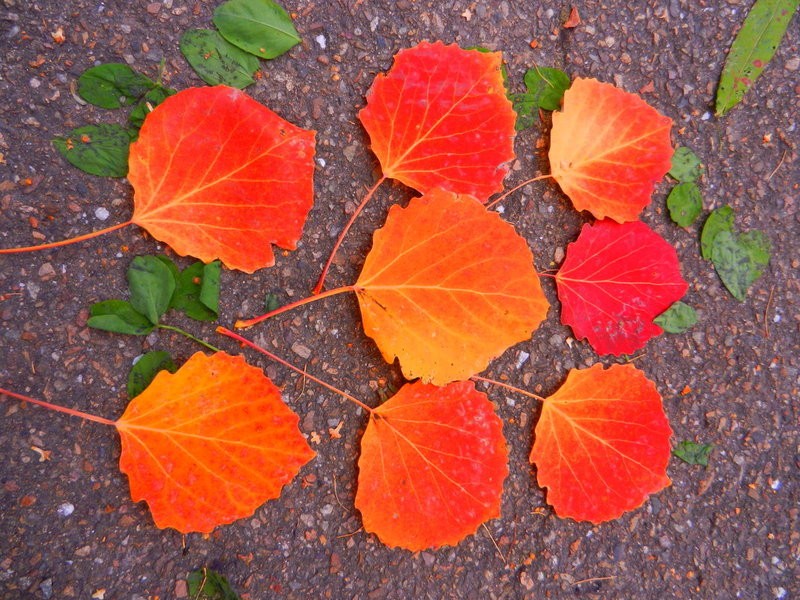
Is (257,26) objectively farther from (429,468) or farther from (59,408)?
(429,468)

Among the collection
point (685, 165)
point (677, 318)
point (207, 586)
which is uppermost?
point (685, 165)

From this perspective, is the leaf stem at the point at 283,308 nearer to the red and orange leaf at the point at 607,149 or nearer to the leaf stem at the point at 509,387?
the leaf stem at the point at 509,387

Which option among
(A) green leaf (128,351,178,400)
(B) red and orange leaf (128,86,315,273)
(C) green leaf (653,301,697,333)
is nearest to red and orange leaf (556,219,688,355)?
(C) green leaf (653,301,697,333)

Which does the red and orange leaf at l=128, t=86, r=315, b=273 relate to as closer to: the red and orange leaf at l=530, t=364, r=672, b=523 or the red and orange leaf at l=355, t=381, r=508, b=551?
the red and orange leaf at l=355, t=381, r=508, b=551

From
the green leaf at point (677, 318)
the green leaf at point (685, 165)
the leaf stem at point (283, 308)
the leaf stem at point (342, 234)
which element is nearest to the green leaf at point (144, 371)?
the leaf stem at point (283, 308)

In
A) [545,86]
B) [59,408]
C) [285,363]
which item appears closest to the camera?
[59,408]

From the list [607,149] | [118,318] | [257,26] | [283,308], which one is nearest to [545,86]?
[607,149]
